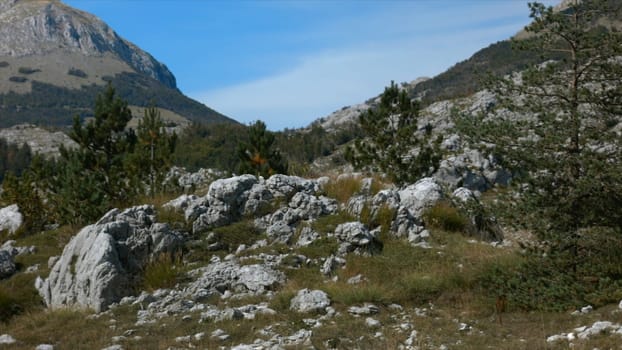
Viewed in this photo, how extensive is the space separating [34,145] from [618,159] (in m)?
195

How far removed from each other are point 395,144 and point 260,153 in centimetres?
1000

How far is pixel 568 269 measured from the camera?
10359mm

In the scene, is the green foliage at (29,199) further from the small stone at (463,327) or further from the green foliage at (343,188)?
the small stone at (463,327)

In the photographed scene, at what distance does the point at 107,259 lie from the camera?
43.5 ft

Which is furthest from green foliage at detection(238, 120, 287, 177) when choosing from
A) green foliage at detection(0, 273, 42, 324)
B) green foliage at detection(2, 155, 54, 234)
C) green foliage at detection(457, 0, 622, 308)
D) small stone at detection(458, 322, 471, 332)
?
small stone at detection(458, 322, 471, 332)

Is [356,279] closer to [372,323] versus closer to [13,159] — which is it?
[372,323]

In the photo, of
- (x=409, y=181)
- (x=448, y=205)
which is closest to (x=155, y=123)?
(x=409, y=181)

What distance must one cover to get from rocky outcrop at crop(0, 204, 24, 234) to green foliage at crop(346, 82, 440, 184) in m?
20.0

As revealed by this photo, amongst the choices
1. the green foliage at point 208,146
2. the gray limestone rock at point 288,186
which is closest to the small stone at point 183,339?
the gray limestone rock at point 288,186

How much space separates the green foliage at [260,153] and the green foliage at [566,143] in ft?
77.3

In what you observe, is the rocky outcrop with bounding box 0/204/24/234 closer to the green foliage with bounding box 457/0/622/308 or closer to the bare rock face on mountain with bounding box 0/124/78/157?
the green foliage with bounding box 457/0/622/308

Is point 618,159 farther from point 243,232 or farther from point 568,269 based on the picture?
point 243,232

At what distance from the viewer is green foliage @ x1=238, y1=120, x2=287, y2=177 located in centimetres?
3384

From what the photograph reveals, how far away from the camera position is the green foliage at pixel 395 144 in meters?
27.2
